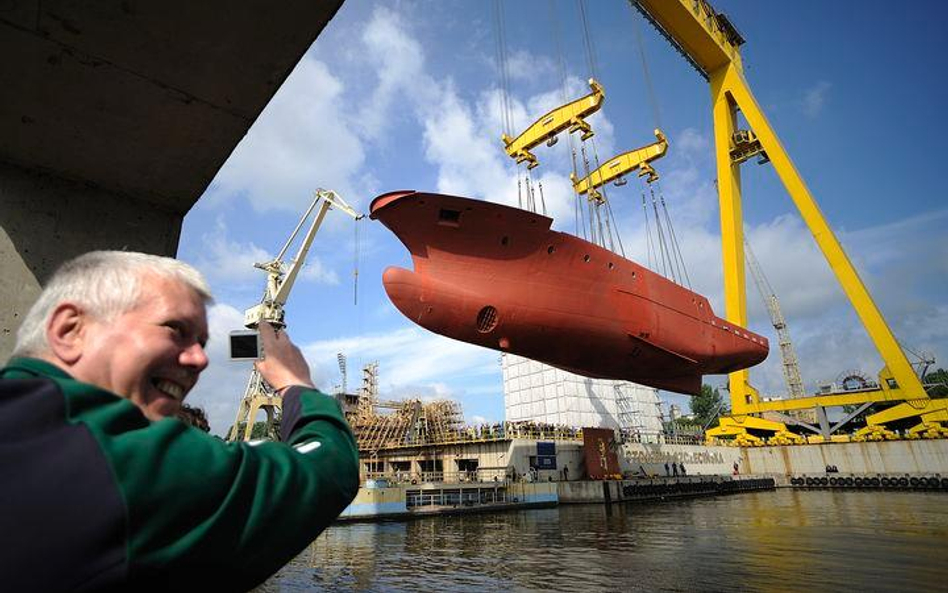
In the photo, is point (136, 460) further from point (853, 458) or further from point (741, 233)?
point (853, 458)

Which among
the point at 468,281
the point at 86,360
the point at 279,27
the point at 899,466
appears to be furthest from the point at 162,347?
the point at 899,466

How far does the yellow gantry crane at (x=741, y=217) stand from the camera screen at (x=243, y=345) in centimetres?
2799

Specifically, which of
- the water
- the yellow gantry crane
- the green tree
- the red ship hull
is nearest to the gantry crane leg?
the yellow gantry crane

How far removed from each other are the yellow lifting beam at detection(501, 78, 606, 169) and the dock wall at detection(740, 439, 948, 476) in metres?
29.8

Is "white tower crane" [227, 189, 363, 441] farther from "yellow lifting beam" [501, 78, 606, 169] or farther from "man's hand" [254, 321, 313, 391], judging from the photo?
"man's hand" [254, 321, 313, 391]

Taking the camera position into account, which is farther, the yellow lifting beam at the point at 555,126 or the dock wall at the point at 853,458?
the dock wall at the point at 853,458

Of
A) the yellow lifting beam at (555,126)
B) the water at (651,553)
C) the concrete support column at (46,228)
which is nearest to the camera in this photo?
the concrete support column at (46,228)

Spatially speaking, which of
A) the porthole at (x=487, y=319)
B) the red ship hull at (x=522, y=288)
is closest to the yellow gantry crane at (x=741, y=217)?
the red ship hull at (x=522, y=288)

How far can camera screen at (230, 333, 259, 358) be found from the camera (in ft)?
5.58

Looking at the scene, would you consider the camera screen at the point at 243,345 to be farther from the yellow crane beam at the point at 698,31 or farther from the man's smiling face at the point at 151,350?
the yellow crane beam at the point at 698,31

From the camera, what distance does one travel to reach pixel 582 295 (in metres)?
12.2

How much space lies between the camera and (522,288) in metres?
11.4

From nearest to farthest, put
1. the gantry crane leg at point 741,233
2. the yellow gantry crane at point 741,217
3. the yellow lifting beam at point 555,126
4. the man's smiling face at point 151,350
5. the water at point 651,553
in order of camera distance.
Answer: the man's smiling face at point 151,350 < the water at point 651,553 < the yellow lifting beam at point 555,126 < the yellow gantry crane at point 741,217 < the gantry crane leg at point 741,233

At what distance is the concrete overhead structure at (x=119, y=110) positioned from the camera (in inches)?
102
